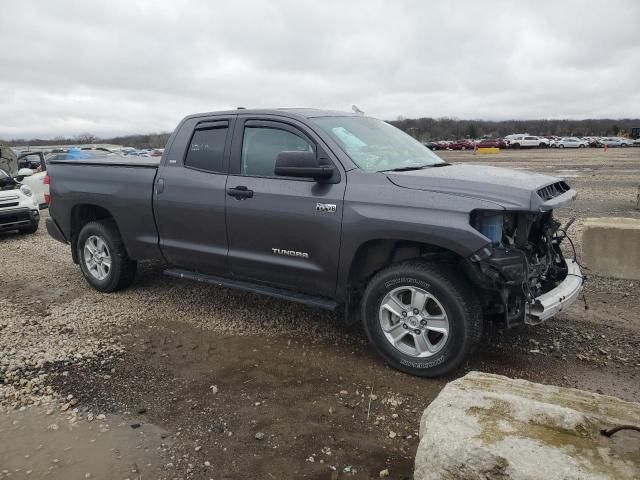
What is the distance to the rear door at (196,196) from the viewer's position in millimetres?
4820

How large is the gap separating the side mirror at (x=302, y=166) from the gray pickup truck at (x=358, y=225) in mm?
11

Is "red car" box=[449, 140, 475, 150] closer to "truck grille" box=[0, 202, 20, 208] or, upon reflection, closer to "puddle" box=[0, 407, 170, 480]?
"truck grille" box=[0, 202, 20, 208]

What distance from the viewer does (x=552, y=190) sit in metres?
3.97

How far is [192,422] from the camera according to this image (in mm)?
3404

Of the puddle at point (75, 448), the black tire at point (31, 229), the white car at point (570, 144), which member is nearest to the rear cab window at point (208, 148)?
the puddle at point (75, 448)

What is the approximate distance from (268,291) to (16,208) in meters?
7.42

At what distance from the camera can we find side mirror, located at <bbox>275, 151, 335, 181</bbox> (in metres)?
4.02

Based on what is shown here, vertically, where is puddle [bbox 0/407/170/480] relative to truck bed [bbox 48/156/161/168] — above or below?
below

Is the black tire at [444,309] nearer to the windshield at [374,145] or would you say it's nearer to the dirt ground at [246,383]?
the dirt ground at [246,383]

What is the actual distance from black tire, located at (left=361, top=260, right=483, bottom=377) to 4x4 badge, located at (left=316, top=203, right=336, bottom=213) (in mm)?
609

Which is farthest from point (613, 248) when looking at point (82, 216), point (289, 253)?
point (82, 216)

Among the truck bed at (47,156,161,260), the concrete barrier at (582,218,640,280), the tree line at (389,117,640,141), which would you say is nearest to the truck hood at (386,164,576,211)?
the concrete barrier at (582,218,640,280)

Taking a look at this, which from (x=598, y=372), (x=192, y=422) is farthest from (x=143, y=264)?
(x=598, y=372)

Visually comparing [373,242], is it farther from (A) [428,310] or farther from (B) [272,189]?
(B) [272,189]
